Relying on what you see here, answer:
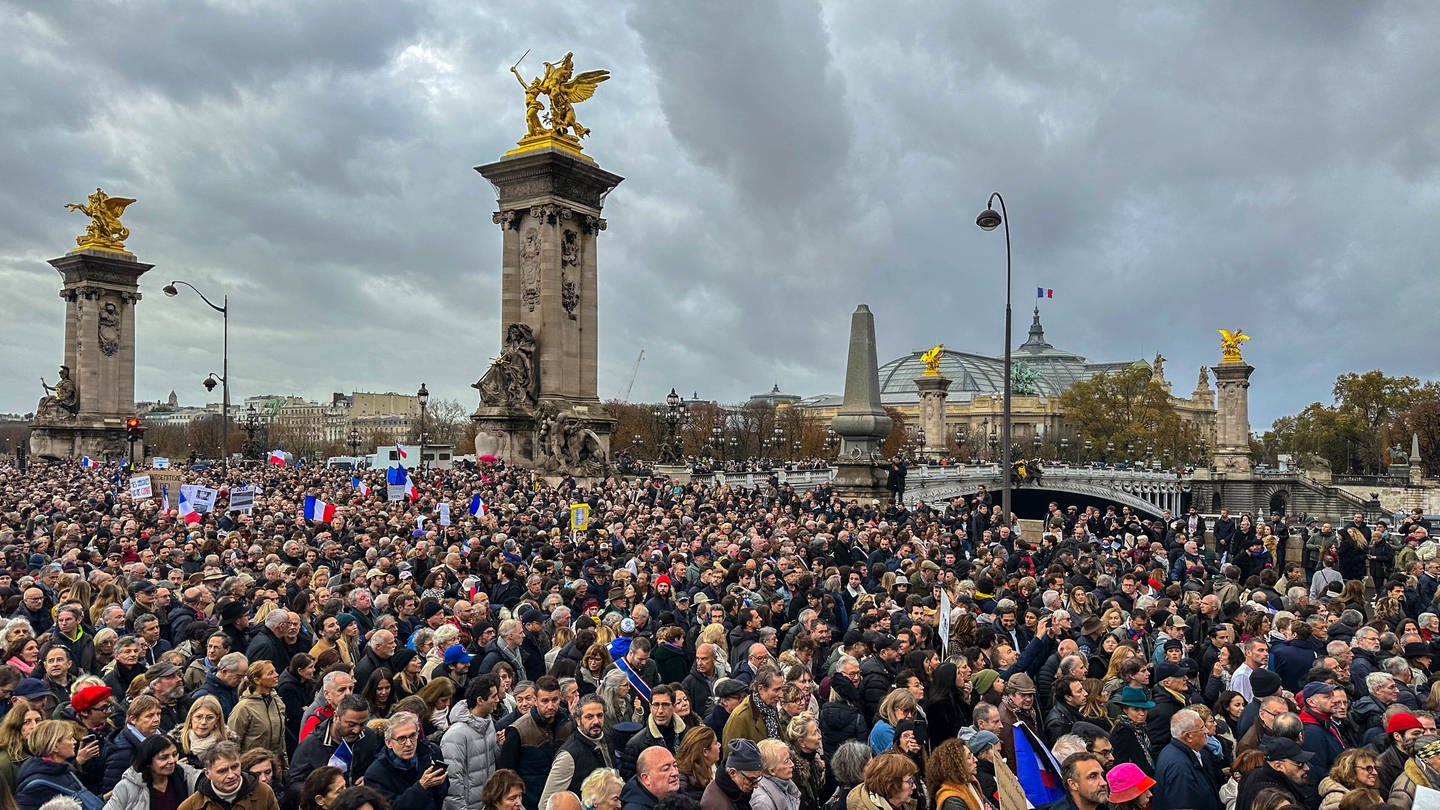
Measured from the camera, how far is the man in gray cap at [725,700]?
773 cm

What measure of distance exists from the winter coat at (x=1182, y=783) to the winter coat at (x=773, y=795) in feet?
7.89

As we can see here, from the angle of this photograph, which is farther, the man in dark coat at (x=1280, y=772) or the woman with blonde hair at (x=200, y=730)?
the woman with blonde hair at (x=200, y=730)

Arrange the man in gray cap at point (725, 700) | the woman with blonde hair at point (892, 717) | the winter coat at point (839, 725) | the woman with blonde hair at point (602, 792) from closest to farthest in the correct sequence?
the woman with blonde hair at point (602, 792), the woman with blonde hair at point (892, 717), the man in gray cap at point (725, 700), the winter coat at point (839, 725)

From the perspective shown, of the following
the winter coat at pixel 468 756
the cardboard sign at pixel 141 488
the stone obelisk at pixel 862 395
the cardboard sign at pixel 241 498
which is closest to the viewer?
the winter coat at pixel 468 756

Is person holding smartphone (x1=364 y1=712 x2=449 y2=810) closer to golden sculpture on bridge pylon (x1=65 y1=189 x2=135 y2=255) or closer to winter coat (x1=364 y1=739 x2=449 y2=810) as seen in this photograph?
winter coat (x1=364 y1=739 x2=449 y2=810)

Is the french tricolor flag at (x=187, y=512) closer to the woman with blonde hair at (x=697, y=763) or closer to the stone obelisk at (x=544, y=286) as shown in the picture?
the woman with blonde hair at (x=697, y=763)

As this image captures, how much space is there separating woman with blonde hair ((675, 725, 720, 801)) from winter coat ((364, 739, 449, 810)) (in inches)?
59.3

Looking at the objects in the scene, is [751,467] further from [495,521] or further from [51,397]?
[51,397]

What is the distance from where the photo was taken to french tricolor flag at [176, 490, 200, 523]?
73.8ft

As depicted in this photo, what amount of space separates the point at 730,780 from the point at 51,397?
69657 millimetres

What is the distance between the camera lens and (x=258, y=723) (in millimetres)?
7691

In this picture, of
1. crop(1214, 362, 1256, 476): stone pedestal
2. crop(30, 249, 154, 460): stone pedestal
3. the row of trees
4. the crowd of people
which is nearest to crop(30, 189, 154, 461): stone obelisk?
crop(30, 249, 154, 460): stone pedestal

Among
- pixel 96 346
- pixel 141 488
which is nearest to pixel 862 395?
pixel 141 488

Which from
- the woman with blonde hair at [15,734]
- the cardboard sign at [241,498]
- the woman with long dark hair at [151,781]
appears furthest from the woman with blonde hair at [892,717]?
the cardboard sign at [241,498]
